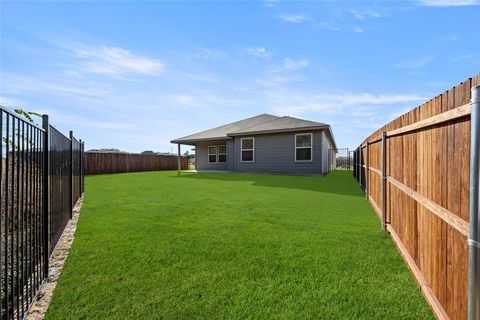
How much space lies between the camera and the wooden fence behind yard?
19.3 metres

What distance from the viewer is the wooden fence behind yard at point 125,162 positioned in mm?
19266

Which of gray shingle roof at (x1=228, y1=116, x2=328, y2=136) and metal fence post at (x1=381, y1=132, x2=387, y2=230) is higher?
gray shingle roof at (x1=228, y1=116, x2=328, y2=136)

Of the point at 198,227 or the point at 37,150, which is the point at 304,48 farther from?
the point at 37,150

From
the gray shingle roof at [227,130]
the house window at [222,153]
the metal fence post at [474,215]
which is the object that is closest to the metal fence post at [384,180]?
the metal fence post at [474,215]

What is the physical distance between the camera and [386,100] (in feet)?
46.9

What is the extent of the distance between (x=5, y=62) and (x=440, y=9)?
10685 millimetres

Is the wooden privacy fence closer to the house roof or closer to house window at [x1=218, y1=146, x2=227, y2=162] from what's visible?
the house roof

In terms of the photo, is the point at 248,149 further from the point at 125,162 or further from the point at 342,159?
the point at 342,159

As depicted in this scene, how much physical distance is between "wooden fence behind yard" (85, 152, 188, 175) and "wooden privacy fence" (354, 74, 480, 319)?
20.5m

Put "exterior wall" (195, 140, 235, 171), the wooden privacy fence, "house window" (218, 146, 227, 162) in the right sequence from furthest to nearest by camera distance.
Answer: "house window" (218, 146, 227, 162)
"exterior wall" (195, 140, 235, 171)
the wooden privacy fence

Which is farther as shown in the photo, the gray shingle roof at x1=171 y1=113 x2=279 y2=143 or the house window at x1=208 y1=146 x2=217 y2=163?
the house window at x1=208 y1=146 x2=217 y2=163

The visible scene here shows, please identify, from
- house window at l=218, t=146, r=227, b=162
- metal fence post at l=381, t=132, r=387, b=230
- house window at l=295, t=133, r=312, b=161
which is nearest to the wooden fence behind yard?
house window at l=218, t=146, r=227, b=162

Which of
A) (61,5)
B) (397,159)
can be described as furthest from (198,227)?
(61,5)

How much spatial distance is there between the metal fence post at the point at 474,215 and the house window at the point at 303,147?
13.0 m
